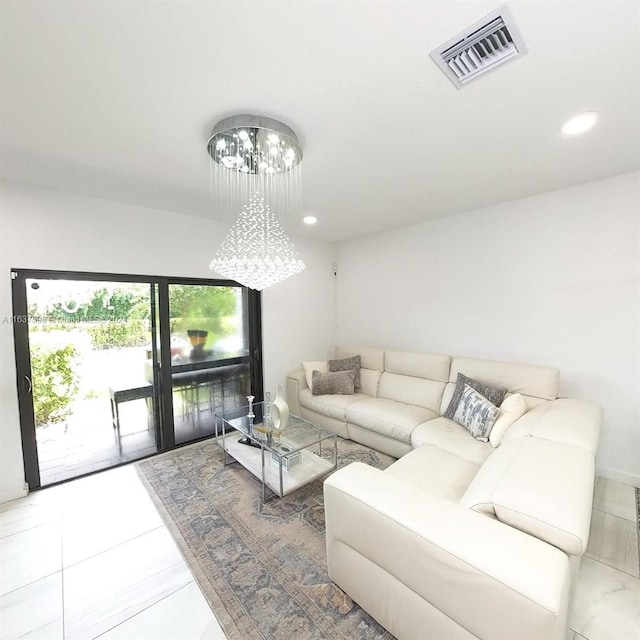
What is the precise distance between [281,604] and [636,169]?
3.93 metres

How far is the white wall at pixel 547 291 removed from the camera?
2.47 metres

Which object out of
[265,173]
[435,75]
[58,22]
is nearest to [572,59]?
[435,75]

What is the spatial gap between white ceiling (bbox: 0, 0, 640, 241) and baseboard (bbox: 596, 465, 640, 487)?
100 inches

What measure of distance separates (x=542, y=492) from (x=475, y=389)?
5.29 feet

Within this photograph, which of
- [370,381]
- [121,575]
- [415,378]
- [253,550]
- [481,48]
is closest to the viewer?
Result: [481,48]

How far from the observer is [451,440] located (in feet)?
7.86

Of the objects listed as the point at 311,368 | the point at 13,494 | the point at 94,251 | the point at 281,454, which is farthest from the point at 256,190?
the point at 13,494

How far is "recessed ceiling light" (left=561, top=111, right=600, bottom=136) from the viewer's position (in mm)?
1666

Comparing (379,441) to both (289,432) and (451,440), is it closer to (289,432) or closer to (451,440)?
(451,440)

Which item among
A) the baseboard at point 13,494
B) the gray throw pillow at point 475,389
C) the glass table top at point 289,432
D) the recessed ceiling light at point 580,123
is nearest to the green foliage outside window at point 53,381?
the baseboard at point 13,494

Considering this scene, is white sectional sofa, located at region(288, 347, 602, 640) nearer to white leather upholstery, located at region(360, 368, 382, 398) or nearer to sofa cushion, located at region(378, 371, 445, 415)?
sofa cushion, located at region(378, 371, 445, 415)

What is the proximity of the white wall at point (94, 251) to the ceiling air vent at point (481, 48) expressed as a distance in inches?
113

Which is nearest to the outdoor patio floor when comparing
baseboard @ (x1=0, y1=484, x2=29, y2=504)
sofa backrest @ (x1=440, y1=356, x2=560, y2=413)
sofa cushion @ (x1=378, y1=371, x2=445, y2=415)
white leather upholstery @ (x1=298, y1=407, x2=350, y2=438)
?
baseboard @ (x1=0, y1=484, x2=29, y2=504)

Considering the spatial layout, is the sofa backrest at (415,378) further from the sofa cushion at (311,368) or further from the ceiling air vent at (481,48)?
the ceiling air vent at (481,48)
